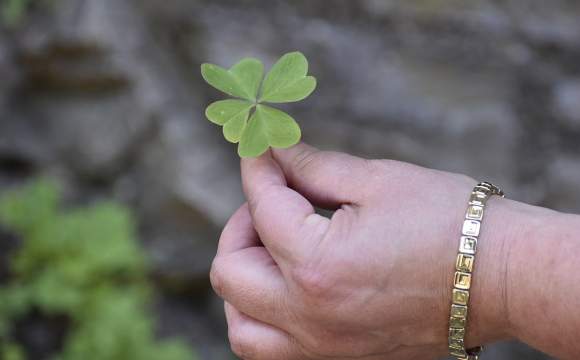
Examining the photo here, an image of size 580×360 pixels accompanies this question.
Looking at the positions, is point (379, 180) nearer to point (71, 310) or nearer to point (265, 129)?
point (265, 129)

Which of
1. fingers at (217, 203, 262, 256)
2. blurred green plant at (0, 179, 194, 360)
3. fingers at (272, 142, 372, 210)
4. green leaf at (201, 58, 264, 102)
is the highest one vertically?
green leaf at (201, 58, 264, 102)

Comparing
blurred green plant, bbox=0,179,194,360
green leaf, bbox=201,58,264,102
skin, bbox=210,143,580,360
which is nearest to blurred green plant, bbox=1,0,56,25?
blurred green plant, bbox=0,179,194,360

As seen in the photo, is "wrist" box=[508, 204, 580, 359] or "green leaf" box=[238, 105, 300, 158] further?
"green leaf" box=[238, 105, 300, 158]

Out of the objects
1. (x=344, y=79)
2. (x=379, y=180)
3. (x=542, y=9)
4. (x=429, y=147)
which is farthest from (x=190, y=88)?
(x=379, y=180)

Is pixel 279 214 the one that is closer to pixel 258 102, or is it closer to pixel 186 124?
pixel 258 102

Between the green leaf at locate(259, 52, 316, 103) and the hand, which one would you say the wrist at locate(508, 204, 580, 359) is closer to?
the hand

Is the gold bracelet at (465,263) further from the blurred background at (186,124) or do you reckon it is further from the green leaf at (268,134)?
the blurred background at (186,124)
